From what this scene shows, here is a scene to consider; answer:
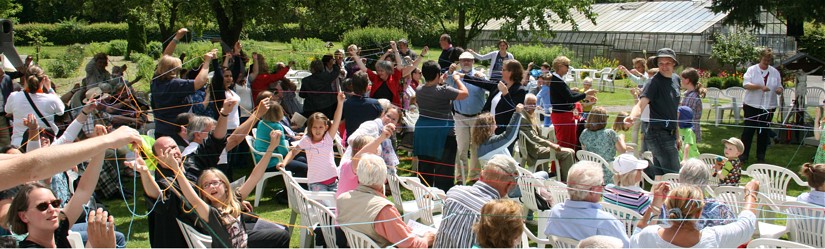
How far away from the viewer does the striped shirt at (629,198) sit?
565cm

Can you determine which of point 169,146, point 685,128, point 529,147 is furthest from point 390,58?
point 169,146

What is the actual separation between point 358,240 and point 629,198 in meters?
2.13

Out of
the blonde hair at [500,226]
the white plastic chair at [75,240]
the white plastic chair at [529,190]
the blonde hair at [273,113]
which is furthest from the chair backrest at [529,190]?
the white plastic chair at [75,240]

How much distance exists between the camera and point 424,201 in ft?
20.1

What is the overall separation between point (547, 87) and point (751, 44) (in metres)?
14.3

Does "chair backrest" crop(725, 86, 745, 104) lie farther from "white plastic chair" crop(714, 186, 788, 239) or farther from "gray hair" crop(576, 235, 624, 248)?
"gray hair" crop(576, 235, 624, 248)

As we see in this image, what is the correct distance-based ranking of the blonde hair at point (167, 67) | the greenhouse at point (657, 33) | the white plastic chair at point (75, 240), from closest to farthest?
the white plastic chair at point (75, 240), the blonde hair at point (167, 67), the greenhouse at point (657, 33)

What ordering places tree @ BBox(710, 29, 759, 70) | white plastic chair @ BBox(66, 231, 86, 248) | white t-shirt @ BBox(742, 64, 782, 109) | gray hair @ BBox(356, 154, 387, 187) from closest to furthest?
white plastic chair @ BBox(66, 231, 86, 248) < gray hair @ BBox(356, 154, 387, 187) < white t-shirt @ BBox(742, 64, 782, 109) < tree @ BBox(710, 29, 759, 70)

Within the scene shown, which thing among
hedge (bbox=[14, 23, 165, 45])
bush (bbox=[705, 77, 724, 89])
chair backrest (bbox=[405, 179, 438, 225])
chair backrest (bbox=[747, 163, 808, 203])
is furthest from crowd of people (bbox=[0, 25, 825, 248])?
hedge (bbox=[14, 23, 165, 45])

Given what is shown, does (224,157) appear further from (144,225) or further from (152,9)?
(152,9)

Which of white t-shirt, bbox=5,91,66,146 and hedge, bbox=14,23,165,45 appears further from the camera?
hedge, bbox=14,23,165,45

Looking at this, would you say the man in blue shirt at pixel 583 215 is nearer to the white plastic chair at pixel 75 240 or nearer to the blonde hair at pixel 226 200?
the blonde hair at pixel 226 200

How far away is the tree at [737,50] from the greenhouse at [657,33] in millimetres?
1632

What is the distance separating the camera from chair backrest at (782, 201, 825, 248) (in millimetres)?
5312
